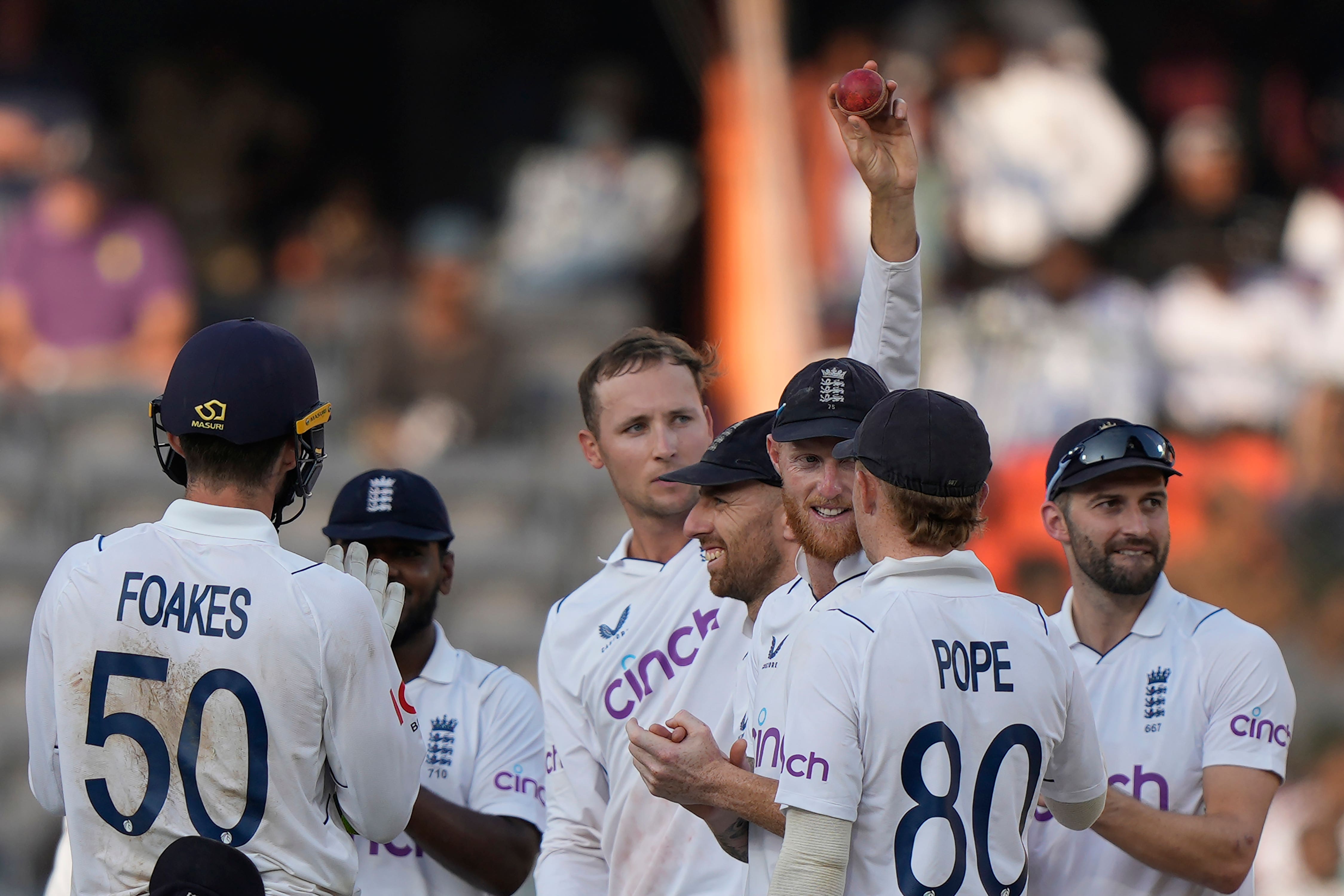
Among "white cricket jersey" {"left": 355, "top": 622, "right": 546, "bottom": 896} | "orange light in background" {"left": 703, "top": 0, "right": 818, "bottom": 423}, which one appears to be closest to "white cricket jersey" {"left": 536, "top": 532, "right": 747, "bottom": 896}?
"white cricket jersey" {"left": 355, "top": 622, "right": 546, "bottom": 896}

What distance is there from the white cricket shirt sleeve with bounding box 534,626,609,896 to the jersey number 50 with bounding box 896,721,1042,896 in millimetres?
1348

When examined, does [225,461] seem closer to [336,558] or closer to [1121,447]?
[336,558]

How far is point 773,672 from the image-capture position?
2912mm

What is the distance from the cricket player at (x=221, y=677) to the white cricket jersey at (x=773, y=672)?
2.26ft

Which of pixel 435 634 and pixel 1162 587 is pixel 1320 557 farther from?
pixel 435 634

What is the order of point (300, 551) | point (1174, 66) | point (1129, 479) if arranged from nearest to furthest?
1. point (1129, 479)
2. point (300, 551)
3. point (1174, 66)

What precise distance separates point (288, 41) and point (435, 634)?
9.47m

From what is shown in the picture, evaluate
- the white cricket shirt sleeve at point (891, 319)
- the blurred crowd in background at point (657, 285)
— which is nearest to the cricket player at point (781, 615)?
the white cricket shirt sleeve at point (891, 319)

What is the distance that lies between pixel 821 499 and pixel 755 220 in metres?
8.91

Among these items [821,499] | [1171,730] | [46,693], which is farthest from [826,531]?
[46,693]

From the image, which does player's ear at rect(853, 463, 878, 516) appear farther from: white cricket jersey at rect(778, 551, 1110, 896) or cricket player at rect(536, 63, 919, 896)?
cricket player at rect(536, 63, 919, 896)

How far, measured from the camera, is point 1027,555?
9.76m

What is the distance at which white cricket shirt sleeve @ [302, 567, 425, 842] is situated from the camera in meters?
2.74

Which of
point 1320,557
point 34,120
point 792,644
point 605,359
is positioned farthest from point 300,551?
point 792,644
